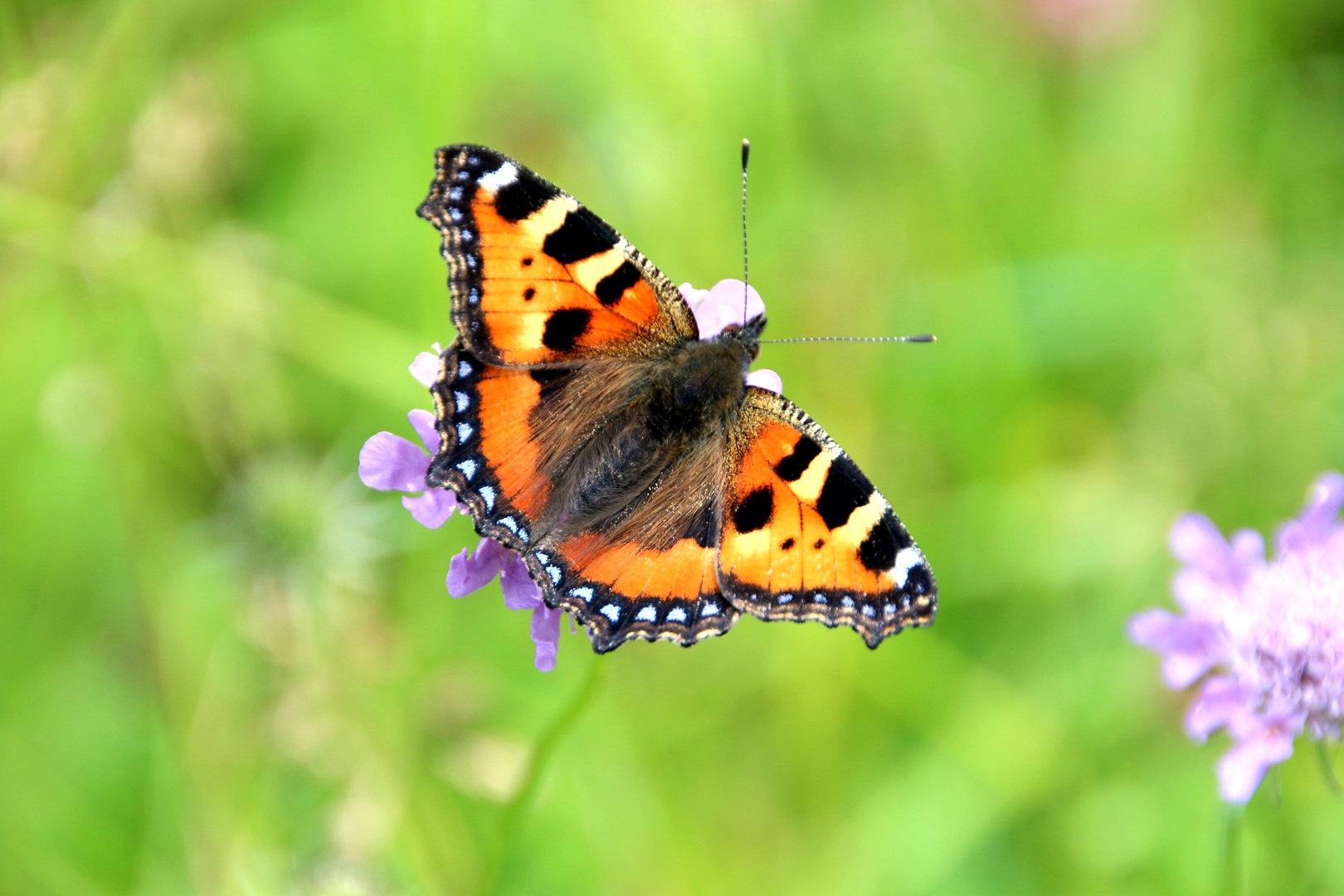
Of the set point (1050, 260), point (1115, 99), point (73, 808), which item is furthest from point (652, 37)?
point (73, 808)

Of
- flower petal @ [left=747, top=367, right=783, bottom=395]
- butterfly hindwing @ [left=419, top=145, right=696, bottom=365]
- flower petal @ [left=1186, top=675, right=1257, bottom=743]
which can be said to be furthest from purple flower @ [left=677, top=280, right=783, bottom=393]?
flower petal @ [left=1186, top=675, right=1257, bottom=743]

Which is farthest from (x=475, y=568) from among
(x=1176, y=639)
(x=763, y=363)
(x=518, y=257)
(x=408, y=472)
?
(x=763, y=363)

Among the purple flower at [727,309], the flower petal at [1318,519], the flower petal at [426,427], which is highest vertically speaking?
the purple flower at [727,309]

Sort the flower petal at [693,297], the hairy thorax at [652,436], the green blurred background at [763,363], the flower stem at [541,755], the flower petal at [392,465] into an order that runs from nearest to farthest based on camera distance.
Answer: the flower stem at [541,755] → the flower petal at [392,465] → the hairy thorax at [652,436] → the flower petal at [693,297] → the green blurred background at [763,363]

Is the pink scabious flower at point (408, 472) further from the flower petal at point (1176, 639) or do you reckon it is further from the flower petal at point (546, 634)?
the flower petal at point (1176, 639)

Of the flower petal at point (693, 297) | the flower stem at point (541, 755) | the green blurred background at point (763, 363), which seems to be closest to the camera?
the flower stem at point (541, 755)

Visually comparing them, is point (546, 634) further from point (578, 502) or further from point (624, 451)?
point (624, 451)

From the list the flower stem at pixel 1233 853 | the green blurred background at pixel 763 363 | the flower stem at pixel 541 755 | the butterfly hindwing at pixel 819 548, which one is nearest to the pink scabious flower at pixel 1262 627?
the flower stem at pixel 1233 853
